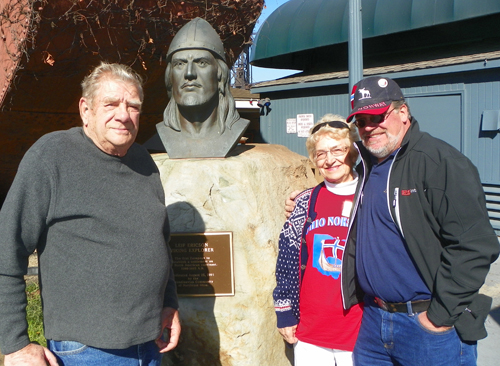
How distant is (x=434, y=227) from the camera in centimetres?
185

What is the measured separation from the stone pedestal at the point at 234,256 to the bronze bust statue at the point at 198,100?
31 cm

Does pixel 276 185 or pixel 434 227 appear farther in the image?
pixel 276 185

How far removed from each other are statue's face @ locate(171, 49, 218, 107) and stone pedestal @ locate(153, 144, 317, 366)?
1.77 feet

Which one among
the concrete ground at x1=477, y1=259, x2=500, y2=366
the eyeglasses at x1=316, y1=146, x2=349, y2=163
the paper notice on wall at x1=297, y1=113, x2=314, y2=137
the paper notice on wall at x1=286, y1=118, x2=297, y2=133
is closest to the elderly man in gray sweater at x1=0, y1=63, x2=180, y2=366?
the eyeglasses at x1=316, y1=146, x2=349, y2=163

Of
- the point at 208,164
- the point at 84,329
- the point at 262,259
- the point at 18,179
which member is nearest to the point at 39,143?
the point at 18,179

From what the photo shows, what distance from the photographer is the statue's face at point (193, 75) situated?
3309mm

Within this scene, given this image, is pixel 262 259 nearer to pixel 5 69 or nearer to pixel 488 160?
pixel 5 69

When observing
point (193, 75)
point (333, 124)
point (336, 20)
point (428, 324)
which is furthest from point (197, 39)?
point (336, 20)

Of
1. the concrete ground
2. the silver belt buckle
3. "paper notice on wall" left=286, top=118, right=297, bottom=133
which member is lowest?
the concrete ground

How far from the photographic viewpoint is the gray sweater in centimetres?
157

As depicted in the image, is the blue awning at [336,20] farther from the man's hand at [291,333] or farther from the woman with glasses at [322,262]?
the man's hand at [291,333]

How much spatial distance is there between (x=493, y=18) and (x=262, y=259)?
700cm

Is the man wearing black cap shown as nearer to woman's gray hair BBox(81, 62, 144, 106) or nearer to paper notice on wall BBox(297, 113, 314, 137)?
woman's gray hair BBox(81, 62, 144, 106)

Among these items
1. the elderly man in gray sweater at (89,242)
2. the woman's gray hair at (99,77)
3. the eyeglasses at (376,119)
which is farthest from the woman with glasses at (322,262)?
the woman's gray hair at (99,77)
